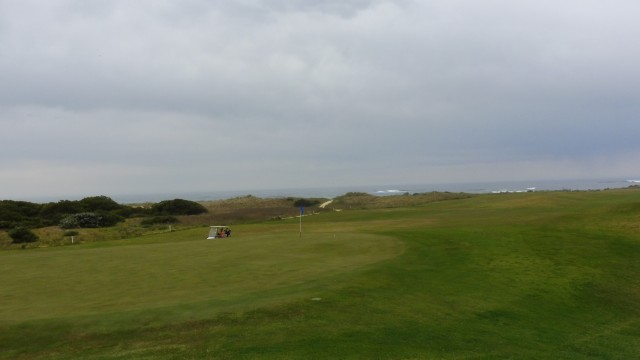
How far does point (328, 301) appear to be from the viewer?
14.5 meters

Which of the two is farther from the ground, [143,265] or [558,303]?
[143,265]

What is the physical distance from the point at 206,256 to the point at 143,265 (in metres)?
2.91

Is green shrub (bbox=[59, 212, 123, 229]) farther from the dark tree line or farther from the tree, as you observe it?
the tree

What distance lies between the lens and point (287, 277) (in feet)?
58.4

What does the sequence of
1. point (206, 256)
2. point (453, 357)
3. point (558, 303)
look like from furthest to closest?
point (206, 256), point (558, 303), point (453, 357)

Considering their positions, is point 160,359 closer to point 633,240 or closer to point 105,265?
point 105,265

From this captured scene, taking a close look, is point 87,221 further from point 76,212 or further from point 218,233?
point 218,233

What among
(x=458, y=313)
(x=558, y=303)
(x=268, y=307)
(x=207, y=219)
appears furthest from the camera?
(x=207, y=219)

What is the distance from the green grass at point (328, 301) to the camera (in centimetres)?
1156

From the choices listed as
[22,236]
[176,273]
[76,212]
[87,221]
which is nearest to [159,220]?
[87,221]

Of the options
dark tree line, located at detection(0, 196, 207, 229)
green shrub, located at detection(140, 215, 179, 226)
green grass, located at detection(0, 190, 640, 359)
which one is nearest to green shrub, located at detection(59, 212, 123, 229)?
dark tree line, located at detection(0, 196, 207, 229)

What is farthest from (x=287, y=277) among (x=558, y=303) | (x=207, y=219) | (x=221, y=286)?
(x=207, y=219)

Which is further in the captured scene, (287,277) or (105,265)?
(105,265)

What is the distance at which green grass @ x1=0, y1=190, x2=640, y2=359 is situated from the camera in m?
11.6
